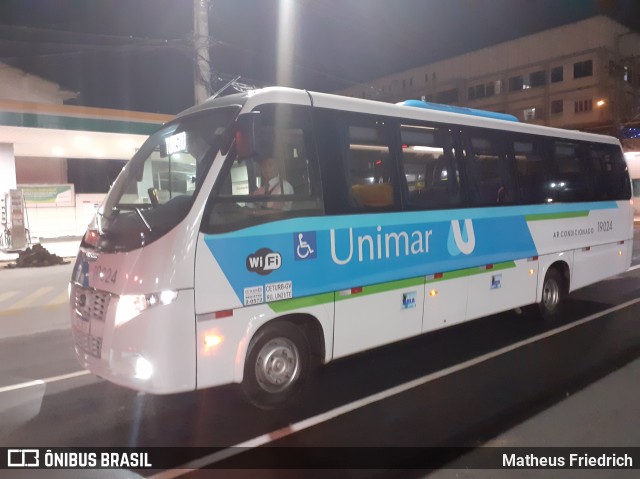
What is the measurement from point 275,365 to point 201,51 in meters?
9.56

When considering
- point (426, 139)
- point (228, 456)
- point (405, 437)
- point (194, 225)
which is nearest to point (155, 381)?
point (228, 456)

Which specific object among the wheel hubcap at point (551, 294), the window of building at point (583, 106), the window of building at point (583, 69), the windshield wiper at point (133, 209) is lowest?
the wheel hubcap at point (551, 294)

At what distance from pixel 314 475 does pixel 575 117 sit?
54.5 m

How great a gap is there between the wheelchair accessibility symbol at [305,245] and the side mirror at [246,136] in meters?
0.91

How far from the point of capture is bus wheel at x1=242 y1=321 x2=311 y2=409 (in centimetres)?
465

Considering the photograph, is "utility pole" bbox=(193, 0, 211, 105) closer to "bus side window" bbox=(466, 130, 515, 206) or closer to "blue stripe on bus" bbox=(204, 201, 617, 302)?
"bus side window" bbox=(466, 130, 515, 206)

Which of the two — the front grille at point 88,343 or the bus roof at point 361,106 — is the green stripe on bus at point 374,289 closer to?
the front grille at point 88,343

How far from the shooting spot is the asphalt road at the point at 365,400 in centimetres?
424

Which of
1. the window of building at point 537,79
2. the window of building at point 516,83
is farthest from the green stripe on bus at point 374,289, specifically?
the window of building at point 516,83

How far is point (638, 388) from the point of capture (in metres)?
5.16

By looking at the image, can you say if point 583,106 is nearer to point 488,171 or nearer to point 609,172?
point 609,172

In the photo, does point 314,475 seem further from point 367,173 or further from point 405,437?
point 367,173

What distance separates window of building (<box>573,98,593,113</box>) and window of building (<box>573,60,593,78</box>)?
2.48m

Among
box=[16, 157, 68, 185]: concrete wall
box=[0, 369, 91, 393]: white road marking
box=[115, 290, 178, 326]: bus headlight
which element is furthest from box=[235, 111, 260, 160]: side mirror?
box=[16, 157, 68, 185]: concrete wall
